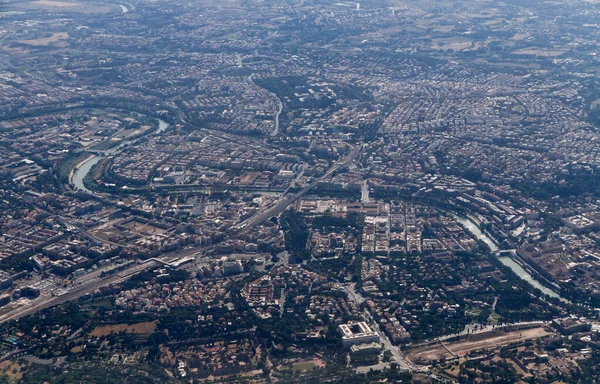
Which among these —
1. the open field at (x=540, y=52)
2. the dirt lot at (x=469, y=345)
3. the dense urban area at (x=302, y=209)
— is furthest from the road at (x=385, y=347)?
the open field at (x=540, y=52)

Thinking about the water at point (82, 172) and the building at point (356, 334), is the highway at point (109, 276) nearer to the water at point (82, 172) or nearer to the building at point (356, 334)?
the water at point (82, 172)

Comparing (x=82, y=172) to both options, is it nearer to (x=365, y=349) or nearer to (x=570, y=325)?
(x=365, y=349)

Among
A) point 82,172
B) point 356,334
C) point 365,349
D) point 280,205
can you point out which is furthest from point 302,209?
point 82,172

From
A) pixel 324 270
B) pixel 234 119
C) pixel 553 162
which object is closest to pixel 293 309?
pixel 324 270

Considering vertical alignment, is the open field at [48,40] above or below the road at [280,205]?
below

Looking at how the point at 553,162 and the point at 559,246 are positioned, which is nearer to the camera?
the point at 559,246

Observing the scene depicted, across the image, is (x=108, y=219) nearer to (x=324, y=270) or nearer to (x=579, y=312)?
(x=324, y=270)
